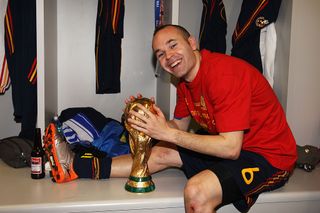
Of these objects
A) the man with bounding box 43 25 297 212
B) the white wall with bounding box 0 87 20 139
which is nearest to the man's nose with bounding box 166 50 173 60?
the man with bounding box 43 25 297 212

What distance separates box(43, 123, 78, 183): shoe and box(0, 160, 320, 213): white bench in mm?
37

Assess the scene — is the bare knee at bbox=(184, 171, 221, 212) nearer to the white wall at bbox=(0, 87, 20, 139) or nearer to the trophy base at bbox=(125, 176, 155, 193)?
the trophy base at bbox=(125, 176, 155, 193)

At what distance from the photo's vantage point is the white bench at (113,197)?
144cm

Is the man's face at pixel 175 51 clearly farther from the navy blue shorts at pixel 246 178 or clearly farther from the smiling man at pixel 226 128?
the navy blue shorts at pixel 246 178

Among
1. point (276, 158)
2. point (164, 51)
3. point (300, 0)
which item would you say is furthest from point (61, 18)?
point (276, 158)

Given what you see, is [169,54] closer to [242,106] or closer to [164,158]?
[242,106]

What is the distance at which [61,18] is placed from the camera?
2354mm

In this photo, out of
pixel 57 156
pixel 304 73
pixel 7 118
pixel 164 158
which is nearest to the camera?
pixel 57 156

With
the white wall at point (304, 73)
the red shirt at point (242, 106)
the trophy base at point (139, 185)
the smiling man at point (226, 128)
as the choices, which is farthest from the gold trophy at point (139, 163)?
the white wall at point (304, 73)

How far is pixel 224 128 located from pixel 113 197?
0.52 m

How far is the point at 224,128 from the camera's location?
4.48ft

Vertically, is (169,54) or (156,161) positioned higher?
(169,54)

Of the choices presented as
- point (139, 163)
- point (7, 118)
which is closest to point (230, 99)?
point (139, 163)

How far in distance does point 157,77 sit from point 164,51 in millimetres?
902
